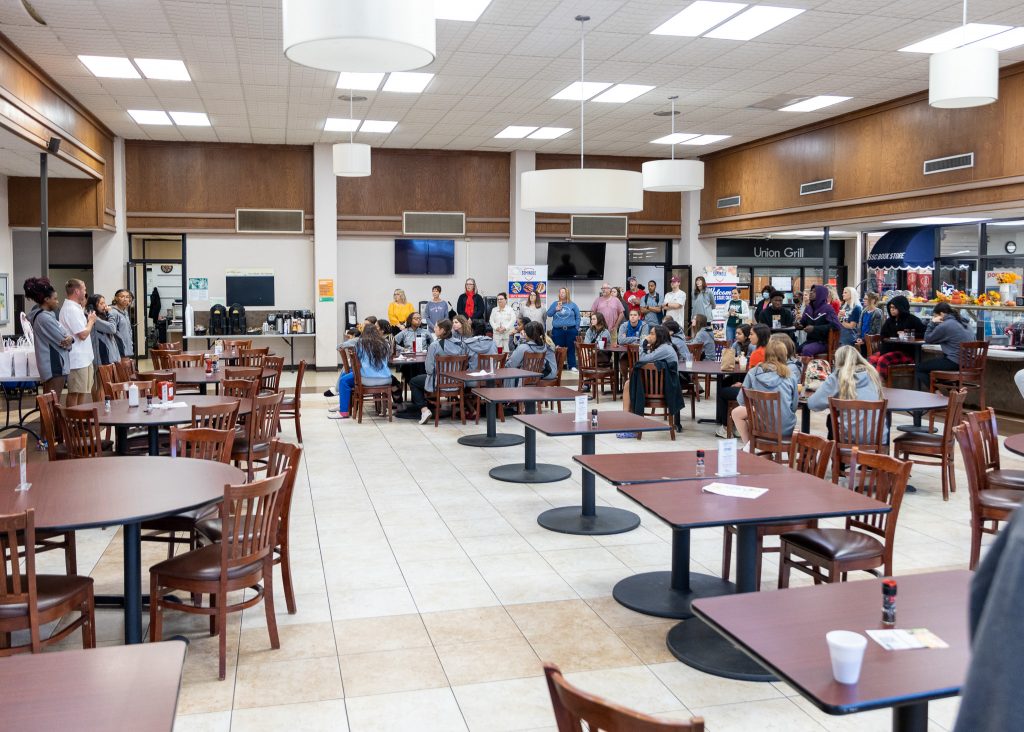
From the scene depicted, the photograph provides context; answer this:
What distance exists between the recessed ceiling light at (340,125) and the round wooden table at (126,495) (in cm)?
984

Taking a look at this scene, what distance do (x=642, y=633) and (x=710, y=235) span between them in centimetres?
1363

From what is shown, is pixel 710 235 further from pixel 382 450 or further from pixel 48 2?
pixel 48 2

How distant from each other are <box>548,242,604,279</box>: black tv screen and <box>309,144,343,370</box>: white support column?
4.10m

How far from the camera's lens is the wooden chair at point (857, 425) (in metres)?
6.15

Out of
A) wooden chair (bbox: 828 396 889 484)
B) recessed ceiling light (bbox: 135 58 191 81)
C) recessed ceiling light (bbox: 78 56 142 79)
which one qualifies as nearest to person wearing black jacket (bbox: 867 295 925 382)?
wooden chair (bbox: 828 396 889 484)

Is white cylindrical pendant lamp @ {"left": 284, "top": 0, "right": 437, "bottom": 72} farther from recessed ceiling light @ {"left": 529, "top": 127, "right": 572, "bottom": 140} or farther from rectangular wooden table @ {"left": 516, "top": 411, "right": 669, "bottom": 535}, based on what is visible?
recessed ceiling light @ {"left": 529, "top": 127, "right": 572, "bottom": 140}

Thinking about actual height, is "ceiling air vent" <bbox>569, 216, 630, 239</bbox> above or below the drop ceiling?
below

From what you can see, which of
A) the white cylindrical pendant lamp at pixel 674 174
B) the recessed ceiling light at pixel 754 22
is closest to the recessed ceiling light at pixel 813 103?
the white cylindrical pendant lamp at pixel 674 174

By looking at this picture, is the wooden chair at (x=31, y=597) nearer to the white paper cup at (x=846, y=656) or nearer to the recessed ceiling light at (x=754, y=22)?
the white paper cup at (x=846, y=656)

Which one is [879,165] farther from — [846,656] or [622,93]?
[846,656]

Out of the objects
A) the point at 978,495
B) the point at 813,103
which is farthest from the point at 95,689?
the point at 813,103

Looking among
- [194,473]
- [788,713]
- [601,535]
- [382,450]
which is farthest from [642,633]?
[382,450]

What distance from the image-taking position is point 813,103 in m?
12.0

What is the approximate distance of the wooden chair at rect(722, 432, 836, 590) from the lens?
441 centimetres
